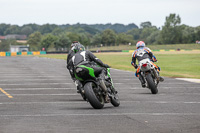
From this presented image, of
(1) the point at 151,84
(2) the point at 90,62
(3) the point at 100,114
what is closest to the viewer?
(3) the point at 100,114

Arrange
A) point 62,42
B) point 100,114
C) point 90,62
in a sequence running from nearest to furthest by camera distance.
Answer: point 100,114 → point 90,62 → point 62,42

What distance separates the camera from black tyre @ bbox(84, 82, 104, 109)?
1149cm

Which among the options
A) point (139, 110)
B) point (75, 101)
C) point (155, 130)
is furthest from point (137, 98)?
point (155, 130)

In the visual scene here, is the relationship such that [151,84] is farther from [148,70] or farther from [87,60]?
[87,60]

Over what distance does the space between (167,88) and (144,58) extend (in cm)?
234

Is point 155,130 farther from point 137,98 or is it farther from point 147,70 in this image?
point 147,70

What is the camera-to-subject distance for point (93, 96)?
11500mm

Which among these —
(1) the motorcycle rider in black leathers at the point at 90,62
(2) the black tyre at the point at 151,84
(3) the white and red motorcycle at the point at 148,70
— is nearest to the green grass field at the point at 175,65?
(3) the white and red motorcycle at the point at 148,70

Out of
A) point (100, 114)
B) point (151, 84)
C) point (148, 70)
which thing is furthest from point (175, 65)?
point (100, 114)

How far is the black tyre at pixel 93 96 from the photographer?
1149cm

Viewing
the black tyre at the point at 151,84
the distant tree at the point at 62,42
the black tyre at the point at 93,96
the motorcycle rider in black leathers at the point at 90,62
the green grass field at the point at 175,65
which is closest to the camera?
the black tyre at the point at 93,96

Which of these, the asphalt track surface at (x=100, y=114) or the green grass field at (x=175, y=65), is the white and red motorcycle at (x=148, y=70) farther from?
the green grass field at (x=175, y=65)

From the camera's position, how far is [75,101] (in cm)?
1420

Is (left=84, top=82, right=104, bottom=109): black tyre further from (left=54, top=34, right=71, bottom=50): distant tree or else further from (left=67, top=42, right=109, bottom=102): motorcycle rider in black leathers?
(left=54, top=34, right=71, bottom=50): distant tree
